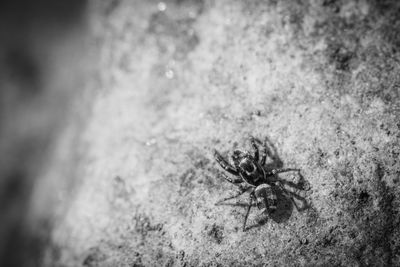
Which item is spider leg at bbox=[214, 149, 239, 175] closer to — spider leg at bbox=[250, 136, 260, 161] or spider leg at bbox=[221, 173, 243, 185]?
spider leg at bbox=[221, 173, 243, 185]

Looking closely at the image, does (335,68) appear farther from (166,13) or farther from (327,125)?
(166,13)

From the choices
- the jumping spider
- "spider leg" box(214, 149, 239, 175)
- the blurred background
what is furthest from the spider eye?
the blurred background

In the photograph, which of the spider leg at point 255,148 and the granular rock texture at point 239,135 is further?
the spider leg at point 255,148

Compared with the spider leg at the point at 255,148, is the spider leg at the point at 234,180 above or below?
below

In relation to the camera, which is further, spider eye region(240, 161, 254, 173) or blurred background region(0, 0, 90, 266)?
blurred background region(0, 0, 90, 266)

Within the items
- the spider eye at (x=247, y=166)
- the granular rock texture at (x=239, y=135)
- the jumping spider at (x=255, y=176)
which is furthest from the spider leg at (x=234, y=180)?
the spider eye at (x=247, y=166)

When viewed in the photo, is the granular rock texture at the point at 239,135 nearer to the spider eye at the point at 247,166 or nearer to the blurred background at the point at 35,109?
the spider eye at the point at 247,166

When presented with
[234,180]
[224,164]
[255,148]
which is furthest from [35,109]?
[255,148]
